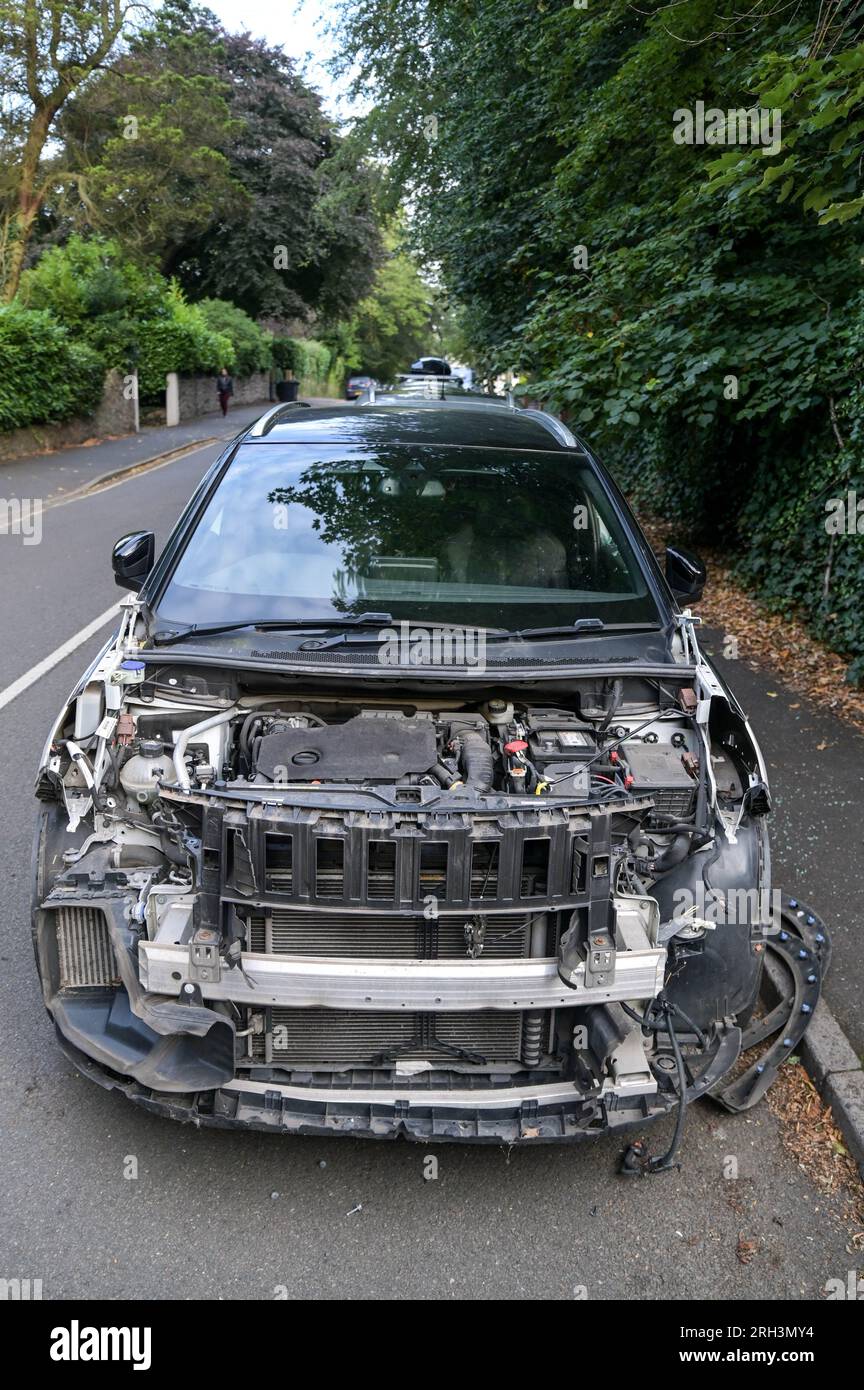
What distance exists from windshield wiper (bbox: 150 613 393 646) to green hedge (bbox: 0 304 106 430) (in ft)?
53.7

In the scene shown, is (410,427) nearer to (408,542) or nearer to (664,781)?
(408,542)

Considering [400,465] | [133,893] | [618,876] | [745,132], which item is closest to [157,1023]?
Result: [133,893]

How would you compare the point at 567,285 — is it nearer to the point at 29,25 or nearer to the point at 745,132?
the point at 745,132

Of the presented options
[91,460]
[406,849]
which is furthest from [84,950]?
[91,460]

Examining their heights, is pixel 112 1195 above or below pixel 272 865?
below

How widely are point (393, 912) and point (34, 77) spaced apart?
74.9 ft

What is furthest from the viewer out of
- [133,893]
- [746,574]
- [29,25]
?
[29,25]

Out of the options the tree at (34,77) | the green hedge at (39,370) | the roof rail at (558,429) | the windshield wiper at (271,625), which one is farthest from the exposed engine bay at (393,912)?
the tree at (34,77)

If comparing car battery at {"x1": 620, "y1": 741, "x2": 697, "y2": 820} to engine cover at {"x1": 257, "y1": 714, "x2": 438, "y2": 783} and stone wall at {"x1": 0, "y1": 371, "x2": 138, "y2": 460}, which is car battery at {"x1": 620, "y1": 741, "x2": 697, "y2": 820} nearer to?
engine cover at {"x1": 257, "y1": 714, "x2": 438, "y2": 783}

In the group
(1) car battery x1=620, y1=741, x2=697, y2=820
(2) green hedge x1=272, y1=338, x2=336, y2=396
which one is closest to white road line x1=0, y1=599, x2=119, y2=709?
(1) car battery x1=620, y1=741, x2=697, y2=820

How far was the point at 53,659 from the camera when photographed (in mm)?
7613

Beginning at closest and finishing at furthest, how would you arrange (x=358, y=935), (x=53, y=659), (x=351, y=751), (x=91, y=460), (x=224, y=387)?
(x=358, y=935) < (x=351, y=751) < (x=53, y=659) < (x=91, y=460) < (x=224, y=387)
